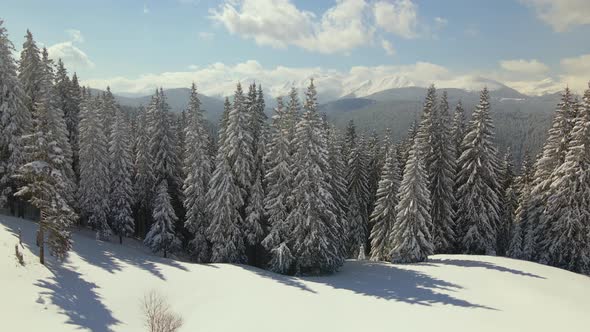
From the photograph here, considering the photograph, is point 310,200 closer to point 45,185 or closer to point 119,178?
point 45,185

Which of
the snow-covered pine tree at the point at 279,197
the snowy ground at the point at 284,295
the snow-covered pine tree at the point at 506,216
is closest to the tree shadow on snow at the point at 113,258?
the snowy ground at the point at 284,295

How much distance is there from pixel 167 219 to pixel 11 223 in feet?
44.4

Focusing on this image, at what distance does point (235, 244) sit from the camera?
35875 mm

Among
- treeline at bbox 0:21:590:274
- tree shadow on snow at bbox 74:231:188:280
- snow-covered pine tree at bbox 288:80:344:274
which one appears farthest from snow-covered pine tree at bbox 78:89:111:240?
snow-covered pine tree at bbox 288:80:344:274

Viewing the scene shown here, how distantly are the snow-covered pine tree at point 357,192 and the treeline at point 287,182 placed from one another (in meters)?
0.27

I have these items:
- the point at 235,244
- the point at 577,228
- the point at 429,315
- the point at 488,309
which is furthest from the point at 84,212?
the point at 577,228

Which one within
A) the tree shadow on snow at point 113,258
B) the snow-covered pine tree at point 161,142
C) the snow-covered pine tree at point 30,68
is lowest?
the tree shadow on snow at point 113,258

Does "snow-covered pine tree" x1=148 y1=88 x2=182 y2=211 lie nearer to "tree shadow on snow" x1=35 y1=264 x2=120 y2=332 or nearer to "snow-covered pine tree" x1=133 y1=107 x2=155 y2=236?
"snow-covered pine tree" x1=133 y1=107 x2=155 y2=236

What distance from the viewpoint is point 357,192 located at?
4797 centimetres

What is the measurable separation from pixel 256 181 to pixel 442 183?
19839 mm

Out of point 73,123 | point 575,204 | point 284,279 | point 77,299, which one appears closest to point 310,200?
point 284,279

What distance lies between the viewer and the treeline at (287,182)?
33.6 m

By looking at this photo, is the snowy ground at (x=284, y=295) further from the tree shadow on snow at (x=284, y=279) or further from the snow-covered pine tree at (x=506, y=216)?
the snow-covered pine tree at (x=506, y=216)

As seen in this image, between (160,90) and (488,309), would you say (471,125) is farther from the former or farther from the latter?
(160,90)
